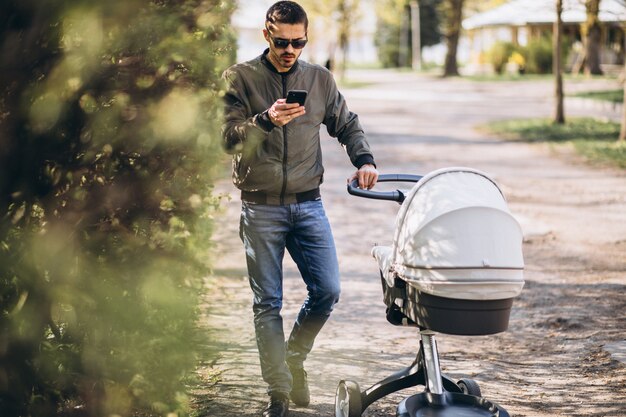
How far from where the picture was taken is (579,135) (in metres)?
20.2

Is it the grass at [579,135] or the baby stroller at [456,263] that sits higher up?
the baby stroller at [456,263]

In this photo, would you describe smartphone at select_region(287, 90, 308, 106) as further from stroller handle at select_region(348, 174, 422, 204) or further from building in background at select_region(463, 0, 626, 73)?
building in background at select_region(463, 0, 626, 73)

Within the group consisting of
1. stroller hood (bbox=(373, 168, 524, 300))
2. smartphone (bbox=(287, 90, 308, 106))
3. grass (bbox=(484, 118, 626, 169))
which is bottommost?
grass (bbox=(484, 118, 626, 169))

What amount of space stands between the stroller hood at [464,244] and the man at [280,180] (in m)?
0.96

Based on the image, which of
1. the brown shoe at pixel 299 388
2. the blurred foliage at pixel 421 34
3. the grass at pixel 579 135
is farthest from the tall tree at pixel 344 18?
the brown shoe at pixel 299 388

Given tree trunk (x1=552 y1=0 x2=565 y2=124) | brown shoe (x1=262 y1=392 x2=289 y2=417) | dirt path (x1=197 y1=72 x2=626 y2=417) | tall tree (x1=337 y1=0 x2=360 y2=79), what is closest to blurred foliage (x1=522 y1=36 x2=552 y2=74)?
tall tree (x1=337 y1=0 x2=360 y2=79)

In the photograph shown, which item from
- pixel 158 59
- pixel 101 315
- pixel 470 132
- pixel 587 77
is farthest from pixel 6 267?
pixel 587 77

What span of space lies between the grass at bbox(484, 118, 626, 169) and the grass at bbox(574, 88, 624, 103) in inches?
179

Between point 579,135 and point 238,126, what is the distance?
1681cm

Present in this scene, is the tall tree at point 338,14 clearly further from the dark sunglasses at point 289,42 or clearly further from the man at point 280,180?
the dark sunglasses at point 289,42

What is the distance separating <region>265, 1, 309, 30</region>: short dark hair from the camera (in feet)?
15.1

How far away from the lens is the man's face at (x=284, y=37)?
4.61 m

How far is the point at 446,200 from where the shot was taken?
3.80 m

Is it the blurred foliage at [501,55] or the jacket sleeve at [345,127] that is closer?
the jacket sleeve at [345,127]
